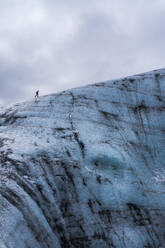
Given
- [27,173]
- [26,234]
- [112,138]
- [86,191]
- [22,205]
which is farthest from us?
[112,138]

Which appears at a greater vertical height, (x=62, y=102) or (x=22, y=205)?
(x=62, y=102)

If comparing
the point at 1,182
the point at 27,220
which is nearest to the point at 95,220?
the point at 27,220

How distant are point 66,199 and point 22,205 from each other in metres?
1.75

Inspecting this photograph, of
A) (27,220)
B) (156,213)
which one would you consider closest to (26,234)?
(27,220)

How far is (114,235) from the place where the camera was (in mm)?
9891

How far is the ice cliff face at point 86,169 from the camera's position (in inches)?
349

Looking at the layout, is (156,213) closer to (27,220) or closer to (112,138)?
(112,138)

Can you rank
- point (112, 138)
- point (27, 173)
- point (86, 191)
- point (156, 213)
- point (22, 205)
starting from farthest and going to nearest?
point (112, 138), point (156, 213), point (86, 191), point (27, 173), point (22, 205)

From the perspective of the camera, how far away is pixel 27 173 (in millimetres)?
Answer: 9578

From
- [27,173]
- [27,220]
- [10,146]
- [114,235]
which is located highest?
[10,146]

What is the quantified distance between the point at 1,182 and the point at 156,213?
18.9 ft

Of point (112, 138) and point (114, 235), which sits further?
point (112, 138)

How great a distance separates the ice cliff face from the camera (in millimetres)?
8875

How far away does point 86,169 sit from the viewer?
424 inches
